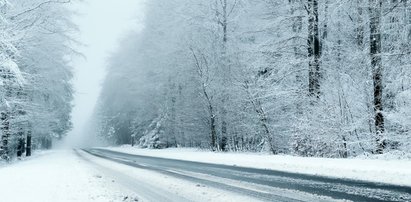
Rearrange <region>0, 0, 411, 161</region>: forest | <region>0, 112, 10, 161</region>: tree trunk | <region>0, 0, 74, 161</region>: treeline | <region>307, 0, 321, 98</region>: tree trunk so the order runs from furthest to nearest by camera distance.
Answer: <region>0, 112, 10, 161</region>: tree trunk < <region>0, 0, 74, 161</region>: treeline < <region>307, 0, 321, 98</region>: tree trunk < <region>0, 0, 411, 161</region>: forest

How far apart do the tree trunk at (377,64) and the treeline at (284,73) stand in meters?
0.03

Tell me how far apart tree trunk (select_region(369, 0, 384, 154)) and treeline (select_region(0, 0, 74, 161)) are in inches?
488

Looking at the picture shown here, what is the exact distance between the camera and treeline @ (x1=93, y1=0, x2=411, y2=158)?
1333cm

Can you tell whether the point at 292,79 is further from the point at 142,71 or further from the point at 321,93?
the point at 142,71

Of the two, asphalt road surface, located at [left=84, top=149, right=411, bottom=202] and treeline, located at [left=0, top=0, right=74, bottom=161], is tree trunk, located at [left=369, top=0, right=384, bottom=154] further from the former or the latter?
treeline, located at [left=0, top=0, right=74, bottom=161]

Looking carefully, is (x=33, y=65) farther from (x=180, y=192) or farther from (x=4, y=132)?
(x=180, y=192)

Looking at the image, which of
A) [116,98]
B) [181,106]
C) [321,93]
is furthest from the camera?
[116,98]

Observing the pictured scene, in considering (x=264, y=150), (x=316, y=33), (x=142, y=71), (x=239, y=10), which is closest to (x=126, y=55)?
(x=142, y=71)

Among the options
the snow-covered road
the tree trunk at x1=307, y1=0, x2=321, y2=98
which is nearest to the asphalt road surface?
the snow-covered road

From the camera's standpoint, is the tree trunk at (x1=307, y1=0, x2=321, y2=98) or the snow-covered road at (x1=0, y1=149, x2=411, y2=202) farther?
the tree trunk at (x1=307, y1=0, x2=321, y2=98)

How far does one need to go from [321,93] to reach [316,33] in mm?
2658

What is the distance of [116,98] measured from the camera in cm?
4947

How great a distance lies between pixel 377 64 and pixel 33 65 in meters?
21.6

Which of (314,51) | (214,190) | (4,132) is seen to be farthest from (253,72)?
(4,132)
